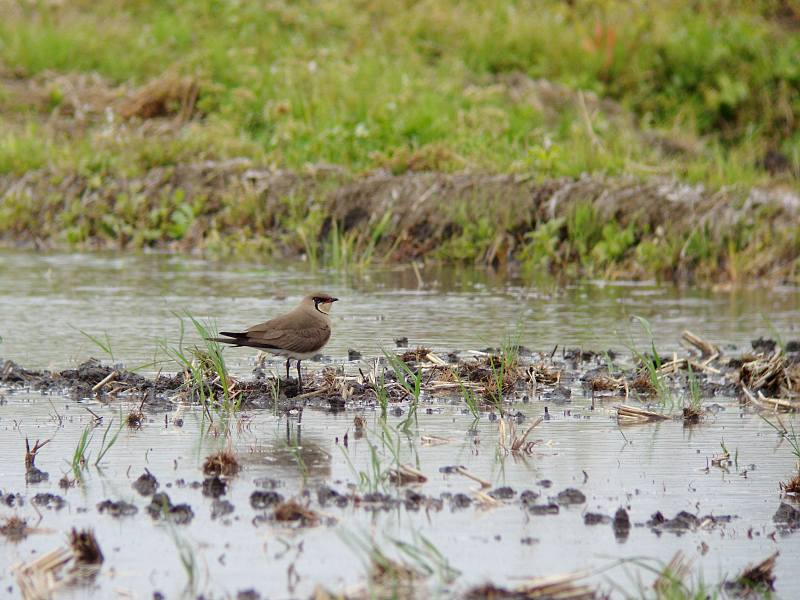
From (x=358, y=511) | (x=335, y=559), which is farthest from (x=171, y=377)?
(x=335, y=559)

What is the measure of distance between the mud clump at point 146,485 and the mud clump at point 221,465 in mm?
327

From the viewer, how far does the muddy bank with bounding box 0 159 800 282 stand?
1596 centimetres

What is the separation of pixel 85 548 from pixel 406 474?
69.5 inches

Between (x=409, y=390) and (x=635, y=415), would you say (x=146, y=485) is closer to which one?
(x=409, y=390)

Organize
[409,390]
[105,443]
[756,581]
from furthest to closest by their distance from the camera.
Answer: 1. [409,390]
2. [105,443]
3. [756,581]

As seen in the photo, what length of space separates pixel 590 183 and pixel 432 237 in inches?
79.0

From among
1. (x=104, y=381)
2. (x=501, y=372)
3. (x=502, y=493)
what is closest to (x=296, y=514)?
(x=502, y=493)

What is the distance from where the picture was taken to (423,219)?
17359 millimetres

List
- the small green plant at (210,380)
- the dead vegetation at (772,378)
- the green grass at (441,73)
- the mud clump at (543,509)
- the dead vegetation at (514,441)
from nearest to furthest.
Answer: the mud clump at (543,509) < the dead vegetation at (514,441) < the small green plant at (210,380) < the dead vegetation at (772,378) < the green grass at (441,73)

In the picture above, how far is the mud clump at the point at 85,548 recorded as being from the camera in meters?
5.58

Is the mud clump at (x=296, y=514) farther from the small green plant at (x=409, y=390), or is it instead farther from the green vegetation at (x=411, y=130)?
the green vegetation at (x=411, y=130)

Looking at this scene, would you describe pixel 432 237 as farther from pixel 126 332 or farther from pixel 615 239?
pixel 126 332

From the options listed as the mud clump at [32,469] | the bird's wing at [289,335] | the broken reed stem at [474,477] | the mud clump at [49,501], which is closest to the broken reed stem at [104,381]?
the bird's wing at [289,335]

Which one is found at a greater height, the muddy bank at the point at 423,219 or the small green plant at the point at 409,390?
the muddy bank at the point at 423,219
